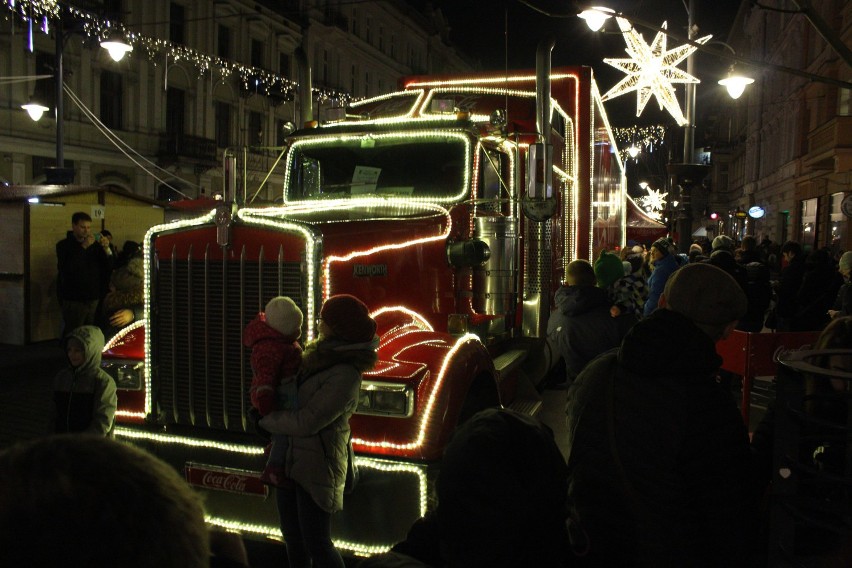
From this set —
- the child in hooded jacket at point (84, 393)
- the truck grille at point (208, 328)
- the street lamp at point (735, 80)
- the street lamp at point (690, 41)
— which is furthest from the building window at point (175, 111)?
the truck grille at point (208, 328)

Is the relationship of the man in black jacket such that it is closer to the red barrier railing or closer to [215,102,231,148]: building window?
the red barrier railing

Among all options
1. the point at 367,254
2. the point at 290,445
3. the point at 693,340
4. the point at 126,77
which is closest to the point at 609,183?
the point at 367,254

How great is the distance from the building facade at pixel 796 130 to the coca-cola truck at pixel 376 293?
452cm

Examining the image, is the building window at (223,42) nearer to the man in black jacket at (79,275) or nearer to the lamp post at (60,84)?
the lamp post at (60,84)

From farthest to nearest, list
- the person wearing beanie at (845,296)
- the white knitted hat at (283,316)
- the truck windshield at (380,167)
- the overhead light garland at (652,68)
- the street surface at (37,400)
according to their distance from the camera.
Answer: the overhead light garland at (652,68) → the person wearing beanie at (845,296) → the truck windshield at (380,167) → the street surface at (37,400) → the white knitted hat at (283,316)

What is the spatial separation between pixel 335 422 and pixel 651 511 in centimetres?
188

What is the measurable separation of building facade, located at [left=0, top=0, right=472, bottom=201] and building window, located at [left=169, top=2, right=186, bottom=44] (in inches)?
2.7

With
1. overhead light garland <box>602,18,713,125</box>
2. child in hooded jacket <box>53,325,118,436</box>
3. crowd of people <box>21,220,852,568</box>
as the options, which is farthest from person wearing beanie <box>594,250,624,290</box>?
overhead light garland <box>602,18,713,125</box>

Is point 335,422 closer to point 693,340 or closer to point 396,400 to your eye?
point 396,400

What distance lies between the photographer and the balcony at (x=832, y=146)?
21666mm

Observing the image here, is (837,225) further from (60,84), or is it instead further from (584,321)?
(60,84)

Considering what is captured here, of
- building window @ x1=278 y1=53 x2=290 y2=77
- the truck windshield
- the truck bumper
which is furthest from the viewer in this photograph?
building window @ x1=278 y1=53 x2=290 y2=77

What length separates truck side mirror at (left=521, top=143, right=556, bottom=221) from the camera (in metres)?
5.09

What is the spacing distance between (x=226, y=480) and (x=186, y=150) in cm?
2865
